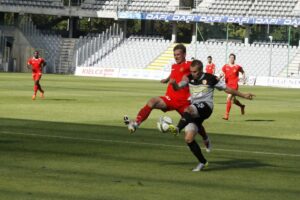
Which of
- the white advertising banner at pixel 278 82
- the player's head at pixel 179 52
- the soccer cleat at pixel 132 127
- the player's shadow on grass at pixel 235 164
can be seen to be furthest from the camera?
the white advertising banner at pixel 278 82

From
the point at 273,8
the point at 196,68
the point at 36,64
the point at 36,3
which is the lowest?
the point at 36,64

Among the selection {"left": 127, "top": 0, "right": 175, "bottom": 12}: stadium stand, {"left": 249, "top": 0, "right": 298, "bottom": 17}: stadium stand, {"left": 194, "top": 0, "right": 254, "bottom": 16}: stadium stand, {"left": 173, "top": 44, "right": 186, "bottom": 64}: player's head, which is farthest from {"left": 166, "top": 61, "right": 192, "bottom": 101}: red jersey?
{"left": 127, "top": 0, "right": 175, "bottom": 12}: stadium stand

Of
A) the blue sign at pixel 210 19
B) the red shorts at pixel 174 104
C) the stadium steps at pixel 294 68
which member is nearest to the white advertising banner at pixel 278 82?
the stadium steps at pixel 294 68

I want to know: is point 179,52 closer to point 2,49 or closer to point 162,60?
point 162,60

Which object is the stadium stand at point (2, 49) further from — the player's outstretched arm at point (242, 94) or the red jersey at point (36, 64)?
the player's outstretched arm at point (242, 94)

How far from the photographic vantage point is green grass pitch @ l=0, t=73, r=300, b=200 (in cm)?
1240

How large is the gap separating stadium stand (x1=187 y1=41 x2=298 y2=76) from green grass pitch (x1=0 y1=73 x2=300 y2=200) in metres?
45.5

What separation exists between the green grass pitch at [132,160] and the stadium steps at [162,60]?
50.8 meters

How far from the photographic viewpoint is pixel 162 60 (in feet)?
267

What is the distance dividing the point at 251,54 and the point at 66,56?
1900cm

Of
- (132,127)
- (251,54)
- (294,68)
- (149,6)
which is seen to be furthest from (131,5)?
(132,127)

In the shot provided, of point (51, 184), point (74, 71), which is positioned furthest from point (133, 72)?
point (51, 184)

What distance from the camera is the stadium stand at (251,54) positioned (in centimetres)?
7512

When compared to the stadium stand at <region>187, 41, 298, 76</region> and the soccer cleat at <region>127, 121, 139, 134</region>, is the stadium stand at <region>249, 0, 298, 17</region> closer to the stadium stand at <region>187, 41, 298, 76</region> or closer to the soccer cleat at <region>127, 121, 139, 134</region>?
the stadium stand at <region>187, 41, 298, 76</region>
